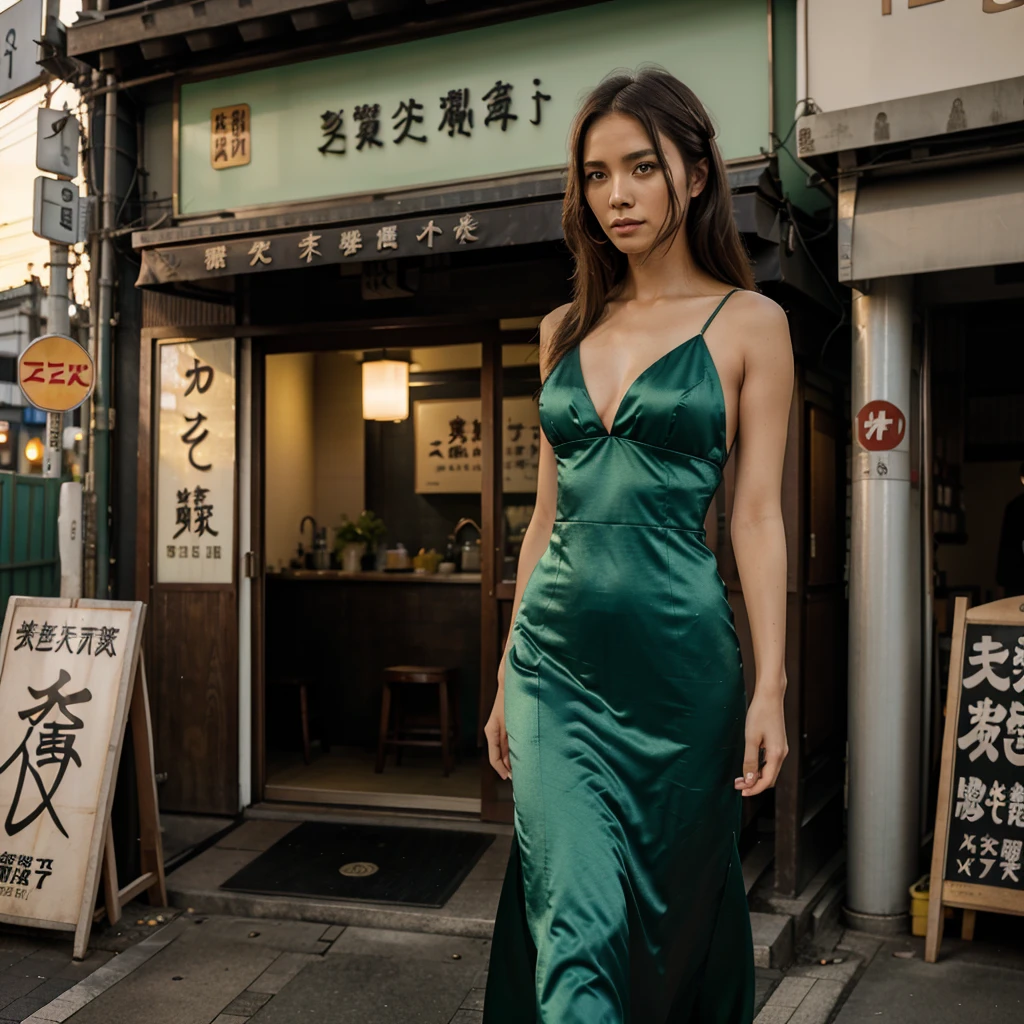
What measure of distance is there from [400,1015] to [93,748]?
1.73 meters

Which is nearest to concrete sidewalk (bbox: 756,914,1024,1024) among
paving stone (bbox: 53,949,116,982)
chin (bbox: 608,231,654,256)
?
paving stone (bbox: 53,949,116,982)

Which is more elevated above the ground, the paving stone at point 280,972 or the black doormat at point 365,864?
the black doormat at point 365,864

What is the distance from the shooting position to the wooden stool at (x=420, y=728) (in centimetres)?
734

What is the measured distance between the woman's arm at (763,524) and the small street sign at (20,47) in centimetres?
615

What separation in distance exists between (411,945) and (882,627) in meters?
2.42

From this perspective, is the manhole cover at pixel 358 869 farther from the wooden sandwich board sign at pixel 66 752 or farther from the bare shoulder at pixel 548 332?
the bare shoulder at pixel 548 332

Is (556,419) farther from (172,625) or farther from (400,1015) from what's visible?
(172,625)

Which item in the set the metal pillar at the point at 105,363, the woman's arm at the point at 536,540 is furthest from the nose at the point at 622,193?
the metal pillar at the point at 105,363

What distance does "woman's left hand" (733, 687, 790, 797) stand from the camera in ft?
7.45

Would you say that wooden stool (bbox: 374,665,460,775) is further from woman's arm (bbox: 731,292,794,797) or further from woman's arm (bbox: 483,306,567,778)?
woman's arm (bbox: 731,292,794,797)

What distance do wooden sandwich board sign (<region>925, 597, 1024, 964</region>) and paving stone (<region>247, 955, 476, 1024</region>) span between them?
197 centimetres

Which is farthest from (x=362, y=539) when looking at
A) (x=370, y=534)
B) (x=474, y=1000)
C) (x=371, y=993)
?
(x=474, y=1000)

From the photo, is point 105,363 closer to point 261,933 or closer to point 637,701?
point 261,933

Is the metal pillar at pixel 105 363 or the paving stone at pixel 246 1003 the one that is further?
the metal pillar at pixel 105 363
